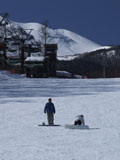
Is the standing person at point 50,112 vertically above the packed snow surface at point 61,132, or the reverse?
the standing person at point 50,112

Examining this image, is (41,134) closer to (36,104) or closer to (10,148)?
(10,148)

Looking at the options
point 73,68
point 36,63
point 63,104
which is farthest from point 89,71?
point 63,104

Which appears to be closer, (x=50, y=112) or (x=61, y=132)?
(x=61, y=132)

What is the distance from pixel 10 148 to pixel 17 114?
7923 mm

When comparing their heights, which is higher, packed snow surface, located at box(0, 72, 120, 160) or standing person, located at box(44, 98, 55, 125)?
standing person, located at box(44, 98, 55, 125)

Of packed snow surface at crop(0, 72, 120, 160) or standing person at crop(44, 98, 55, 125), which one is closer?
packed snow surface at crop(0, 72, 120, 160)

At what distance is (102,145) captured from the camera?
10125 millimetres

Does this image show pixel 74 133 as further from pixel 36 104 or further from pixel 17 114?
pixel 36 104

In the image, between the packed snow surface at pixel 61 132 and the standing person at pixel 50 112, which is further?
the standing person at pixel 50 112

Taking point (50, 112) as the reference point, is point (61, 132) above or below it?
below

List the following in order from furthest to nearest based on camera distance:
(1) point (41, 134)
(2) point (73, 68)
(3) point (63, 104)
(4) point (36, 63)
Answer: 1. (2) point (73, 68)
2. (4) point (36, 63)
3. (3) point (63, 104)
4. (1) point (41, 134)

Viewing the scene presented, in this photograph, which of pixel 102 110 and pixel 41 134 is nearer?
pixel 41 134

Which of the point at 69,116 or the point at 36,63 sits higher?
the point at 36,63

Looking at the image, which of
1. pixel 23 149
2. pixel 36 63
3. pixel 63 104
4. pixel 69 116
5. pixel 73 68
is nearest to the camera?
pixel 23 149
